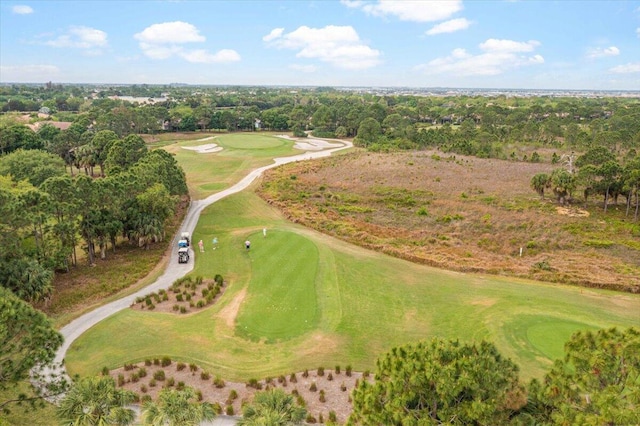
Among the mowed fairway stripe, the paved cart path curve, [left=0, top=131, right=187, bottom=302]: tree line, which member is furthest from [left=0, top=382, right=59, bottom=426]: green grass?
the mowed fairway stripe

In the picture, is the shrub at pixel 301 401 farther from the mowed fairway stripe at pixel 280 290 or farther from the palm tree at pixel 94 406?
the palm tree at pixel 94 406

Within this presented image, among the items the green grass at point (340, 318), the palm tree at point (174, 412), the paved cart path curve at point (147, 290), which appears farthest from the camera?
the paved cart path curve at point (147, 290)

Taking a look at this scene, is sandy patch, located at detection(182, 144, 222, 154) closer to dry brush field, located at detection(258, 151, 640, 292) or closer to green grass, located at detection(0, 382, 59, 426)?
dry brush field, located at detection(258, 151, 640, 292)

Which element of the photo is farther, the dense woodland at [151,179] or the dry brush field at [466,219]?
the dry brush field at [466,219]

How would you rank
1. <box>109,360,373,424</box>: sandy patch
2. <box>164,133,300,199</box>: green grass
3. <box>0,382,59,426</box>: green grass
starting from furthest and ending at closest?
<box>164,133,300,199</box>: green grass < <box>109,360,373,424</box>: sandy patch < <box>0,382,59,426</box>: green grass

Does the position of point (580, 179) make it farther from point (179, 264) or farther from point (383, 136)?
point (383, 136)

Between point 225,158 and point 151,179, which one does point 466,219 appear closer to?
point 151,179

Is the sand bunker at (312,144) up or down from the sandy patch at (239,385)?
up

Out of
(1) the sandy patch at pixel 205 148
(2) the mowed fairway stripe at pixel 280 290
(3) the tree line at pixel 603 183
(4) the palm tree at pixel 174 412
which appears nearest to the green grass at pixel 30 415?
(4) the palm tree at pixel 174 412
